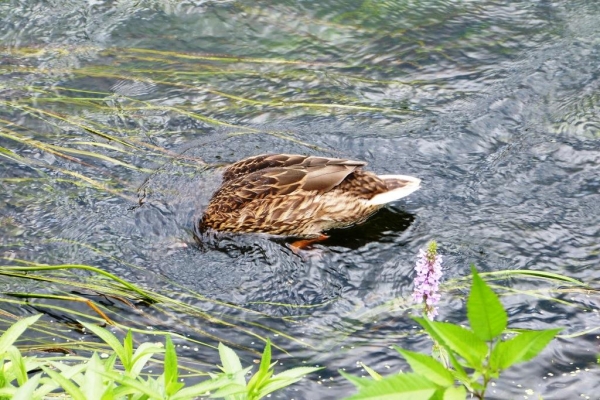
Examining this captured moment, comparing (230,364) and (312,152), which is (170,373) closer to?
(230,364)

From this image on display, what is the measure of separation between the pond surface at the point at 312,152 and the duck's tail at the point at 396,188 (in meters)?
0.21

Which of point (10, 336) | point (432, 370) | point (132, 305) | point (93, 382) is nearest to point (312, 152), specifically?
point (132, 305)

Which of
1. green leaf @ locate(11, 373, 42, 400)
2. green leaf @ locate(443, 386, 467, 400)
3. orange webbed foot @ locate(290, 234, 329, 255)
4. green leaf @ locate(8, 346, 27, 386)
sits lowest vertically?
orange webbed foot @ locate(290, 234, 329, 255)

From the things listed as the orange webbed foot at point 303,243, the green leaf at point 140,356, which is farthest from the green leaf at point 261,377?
the orange webbed foot at point 303,243

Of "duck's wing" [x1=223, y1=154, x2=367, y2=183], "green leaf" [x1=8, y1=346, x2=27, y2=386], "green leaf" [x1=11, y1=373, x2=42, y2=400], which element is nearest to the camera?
"green leaf" [x1=11, y1=373, x2=42, y2=400]

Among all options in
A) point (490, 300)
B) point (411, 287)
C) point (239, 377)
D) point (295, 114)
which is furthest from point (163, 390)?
point (295, 114)

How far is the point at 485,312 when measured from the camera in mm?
1993

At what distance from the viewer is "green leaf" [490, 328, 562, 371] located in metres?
2.01

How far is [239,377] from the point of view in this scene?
2846 millimetres

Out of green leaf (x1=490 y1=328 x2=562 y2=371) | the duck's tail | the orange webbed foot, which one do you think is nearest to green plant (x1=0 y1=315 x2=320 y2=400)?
green leaf (x1=490 y1=328 x2=562 y2=371)

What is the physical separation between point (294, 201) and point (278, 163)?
32 centimetres

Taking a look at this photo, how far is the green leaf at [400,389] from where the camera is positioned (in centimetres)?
199

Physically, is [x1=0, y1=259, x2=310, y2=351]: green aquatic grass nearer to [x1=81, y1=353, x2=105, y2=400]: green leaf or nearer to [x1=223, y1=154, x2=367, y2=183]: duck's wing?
[x1=223, y1=154, x2=367, y2=183]: duck's wing

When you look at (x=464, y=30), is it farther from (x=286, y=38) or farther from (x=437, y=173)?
(x=437, y=173)
